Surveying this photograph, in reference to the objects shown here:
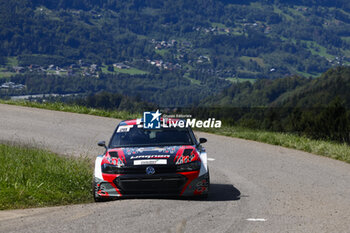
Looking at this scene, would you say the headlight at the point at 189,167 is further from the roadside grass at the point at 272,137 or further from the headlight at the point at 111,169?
the roadside grass at the point at 272,137

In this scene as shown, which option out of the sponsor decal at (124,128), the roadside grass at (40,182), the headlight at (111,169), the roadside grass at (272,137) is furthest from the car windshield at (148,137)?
the roadside grass at (272,137)

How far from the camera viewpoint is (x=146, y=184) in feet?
29.9

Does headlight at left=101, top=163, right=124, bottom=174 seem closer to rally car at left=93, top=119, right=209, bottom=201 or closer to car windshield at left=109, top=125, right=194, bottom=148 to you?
rally car at left=93, top=119, right=209, bottom=201

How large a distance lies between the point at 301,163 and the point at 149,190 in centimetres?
644

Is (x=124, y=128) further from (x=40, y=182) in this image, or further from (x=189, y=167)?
(x=189, y=167)

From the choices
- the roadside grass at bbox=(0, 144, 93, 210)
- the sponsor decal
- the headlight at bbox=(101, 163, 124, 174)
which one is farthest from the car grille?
the sponsor decal

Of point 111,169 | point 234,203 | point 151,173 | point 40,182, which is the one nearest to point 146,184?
point 151,173

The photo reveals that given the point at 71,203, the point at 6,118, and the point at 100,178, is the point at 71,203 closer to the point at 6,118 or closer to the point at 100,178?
the point at 100,178

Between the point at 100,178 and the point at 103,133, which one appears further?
the point at 103,133

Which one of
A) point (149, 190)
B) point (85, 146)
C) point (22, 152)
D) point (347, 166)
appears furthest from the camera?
point (85, 146)

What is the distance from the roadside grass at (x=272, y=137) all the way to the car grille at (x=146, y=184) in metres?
7.46

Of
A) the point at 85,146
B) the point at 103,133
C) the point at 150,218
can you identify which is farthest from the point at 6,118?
the point at 150,218

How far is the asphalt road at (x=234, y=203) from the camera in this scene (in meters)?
7.27

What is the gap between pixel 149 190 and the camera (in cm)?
912
